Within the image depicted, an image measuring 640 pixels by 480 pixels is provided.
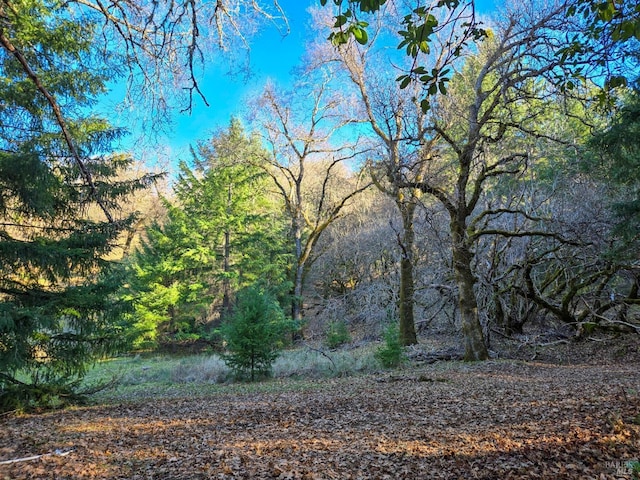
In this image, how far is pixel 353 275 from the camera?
25.4 m

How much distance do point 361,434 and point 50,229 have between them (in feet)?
20.4

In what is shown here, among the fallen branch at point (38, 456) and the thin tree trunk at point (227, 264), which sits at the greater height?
the thin tree trunk at point (227, 264)

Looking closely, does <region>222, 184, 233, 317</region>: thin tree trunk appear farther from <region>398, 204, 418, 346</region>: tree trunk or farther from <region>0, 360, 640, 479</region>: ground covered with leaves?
<region>0, 360, 640, 479</region>: ground covered with leaves

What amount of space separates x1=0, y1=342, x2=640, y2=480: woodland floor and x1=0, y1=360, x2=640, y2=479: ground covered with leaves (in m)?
0.02

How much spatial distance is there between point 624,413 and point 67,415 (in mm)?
7655

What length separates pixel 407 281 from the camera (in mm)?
14430

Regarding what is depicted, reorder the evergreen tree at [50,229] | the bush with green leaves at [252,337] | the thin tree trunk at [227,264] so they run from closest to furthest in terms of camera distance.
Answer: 1. the evergreen tree at [50,229]
2. the bush with green leaves at [252,337]
3. the thin tree trunk at [227,264]

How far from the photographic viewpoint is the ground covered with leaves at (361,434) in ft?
12.1

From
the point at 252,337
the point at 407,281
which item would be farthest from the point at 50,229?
the point at 407,281

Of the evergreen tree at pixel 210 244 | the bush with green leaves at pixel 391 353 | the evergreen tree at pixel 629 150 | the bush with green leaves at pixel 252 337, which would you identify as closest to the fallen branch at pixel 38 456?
the bush with green leaves at pixel 252 337

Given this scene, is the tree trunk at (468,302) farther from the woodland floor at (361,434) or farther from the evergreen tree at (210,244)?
the evergreen tree at (210,244)

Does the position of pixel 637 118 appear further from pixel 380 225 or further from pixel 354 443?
pixel 380 225

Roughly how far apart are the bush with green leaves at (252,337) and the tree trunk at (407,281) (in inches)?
201

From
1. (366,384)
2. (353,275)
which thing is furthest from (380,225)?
(366,384)
